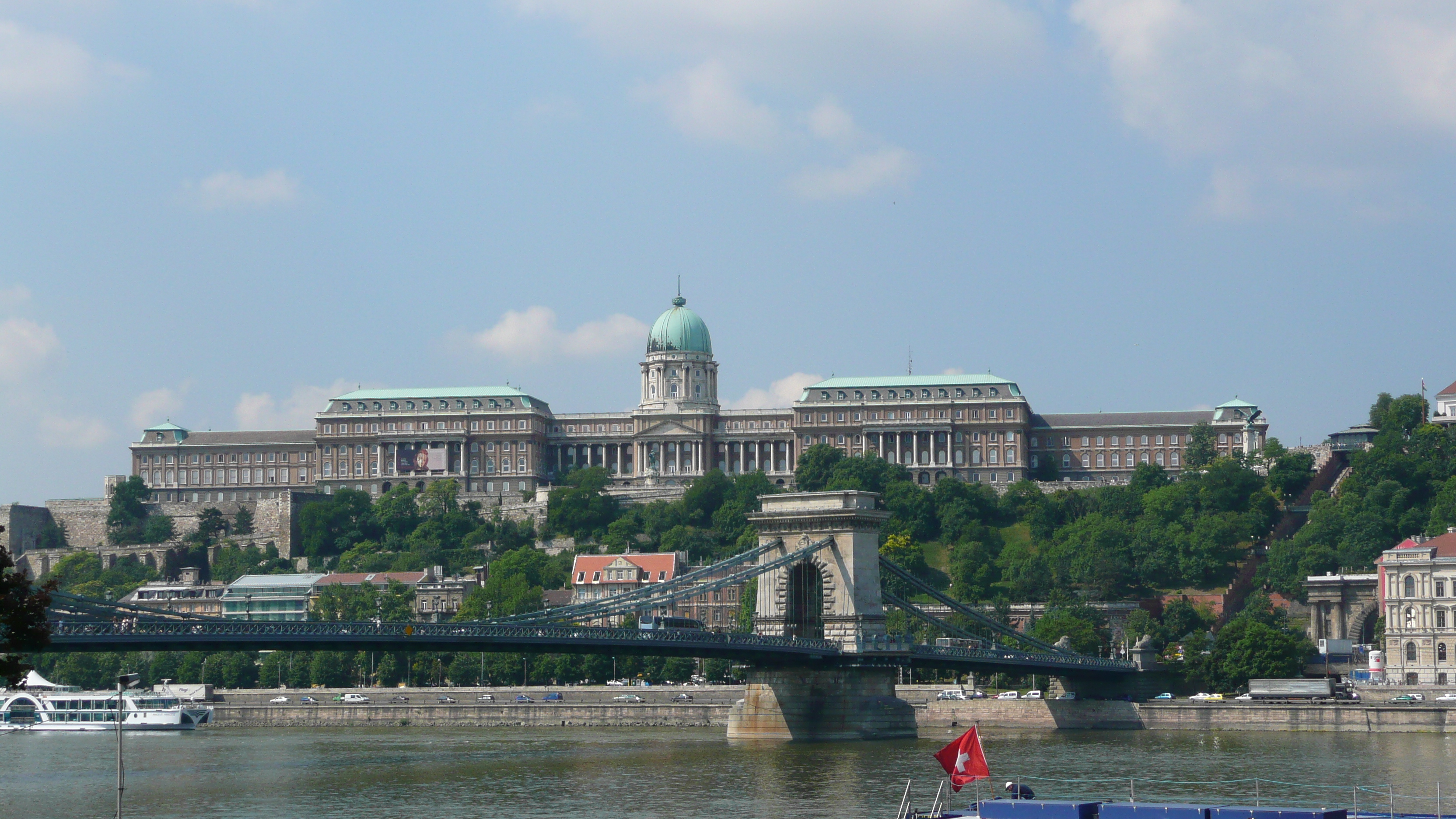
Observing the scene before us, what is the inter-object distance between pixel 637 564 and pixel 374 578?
1675 centimetres

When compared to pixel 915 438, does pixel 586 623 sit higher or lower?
lower

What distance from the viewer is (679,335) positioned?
168875mm

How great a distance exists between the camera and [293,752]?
70.8 metres

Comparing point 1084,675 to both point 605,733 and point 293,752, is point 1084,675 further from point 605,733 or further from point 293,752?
point 293,752

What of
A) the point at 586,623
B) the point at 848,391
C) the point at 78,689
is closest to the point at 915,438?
the point at 848,391

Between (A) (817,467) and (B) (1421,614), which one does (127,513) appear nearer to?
(A) (817,467)

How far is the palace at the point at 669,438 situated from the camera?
154 m

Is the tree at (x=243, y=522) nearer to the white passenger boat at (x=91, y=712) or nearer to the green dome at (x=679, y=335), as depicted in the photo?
the green dome at (x=679, y=335)

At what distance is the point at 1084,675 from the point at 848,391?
7767cm

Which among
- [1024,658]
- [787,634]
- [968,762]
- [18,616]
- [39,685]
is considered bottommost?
[39,685]

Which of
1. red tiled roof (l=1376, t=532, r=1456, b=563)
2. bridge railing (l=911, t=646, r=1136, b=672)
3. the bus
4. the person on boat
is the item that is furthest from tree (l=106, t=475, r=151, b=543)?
the person on boat

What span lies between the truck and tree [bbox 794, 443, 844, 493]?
6581 cm

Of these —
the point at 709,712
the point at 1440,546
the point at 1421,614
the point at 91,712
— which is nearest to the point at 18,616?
the point at 709,712

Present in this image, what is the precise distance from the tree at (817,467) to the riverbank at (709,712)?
166ft
